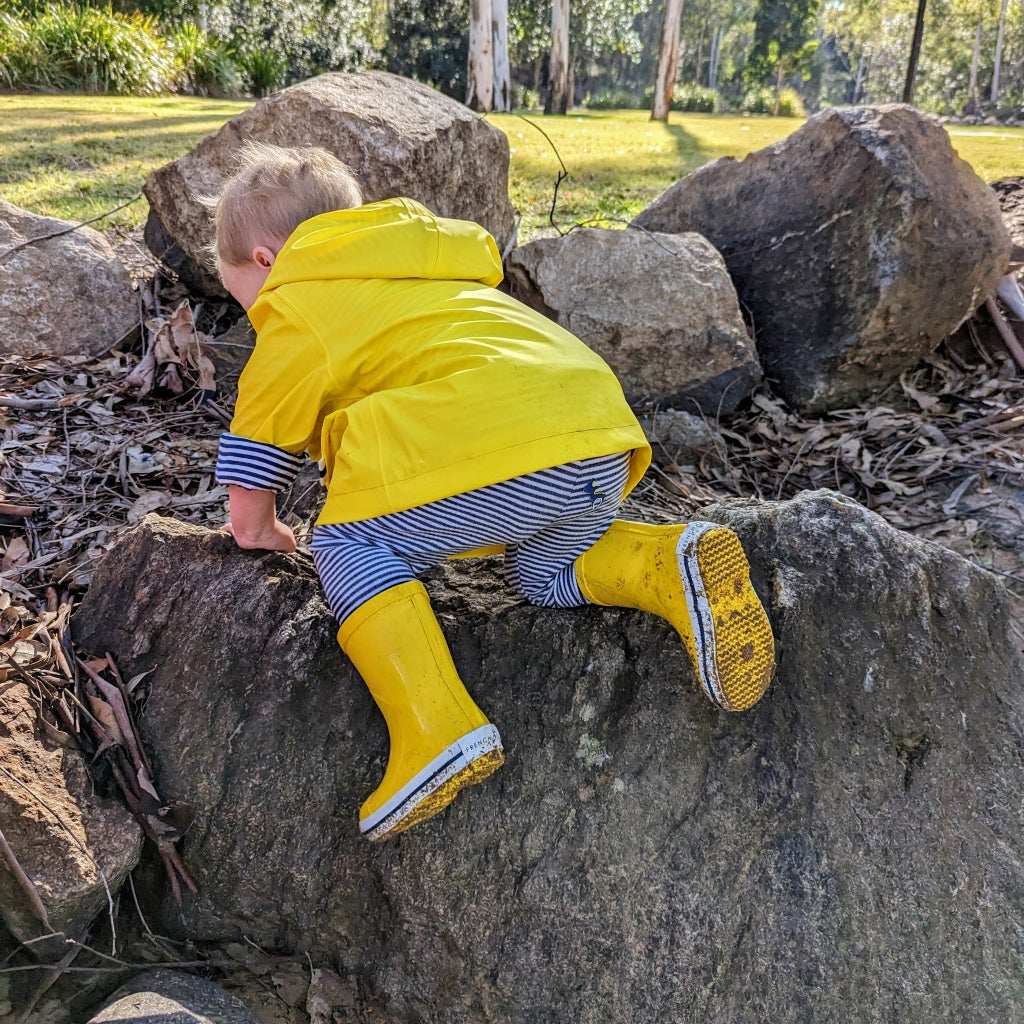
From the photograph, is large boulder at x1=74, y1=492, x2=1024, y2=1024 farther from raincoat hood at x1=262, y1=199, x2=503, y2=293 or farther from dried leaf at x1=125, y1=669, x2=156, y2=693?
raincoat hood at x1=262, y1=199, x2=503, y2=293

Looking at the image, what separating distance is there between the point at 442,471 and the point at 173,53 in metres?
17.2

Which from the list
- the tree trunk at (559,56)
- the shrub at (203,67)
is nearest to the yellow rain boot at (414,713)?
the shrub at (203,67)

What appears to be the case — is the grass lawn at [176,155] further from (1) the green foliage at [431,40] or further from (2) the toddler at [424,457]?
(1) the green foliage at [431,40]

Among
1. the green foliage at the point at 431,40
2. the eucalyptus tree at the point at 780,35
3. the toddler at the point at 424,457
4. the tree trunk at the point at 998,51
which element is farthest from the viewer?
the eucalyptus tree at the point at 780,35

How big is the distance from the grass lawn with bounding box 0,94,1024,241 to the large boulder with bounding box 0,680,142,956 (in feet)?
12.0

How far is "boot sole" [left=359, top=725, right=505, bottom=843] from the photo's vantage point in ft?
5.36

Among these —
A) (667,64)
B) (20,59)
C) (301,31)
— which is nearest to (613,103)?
(667,64)

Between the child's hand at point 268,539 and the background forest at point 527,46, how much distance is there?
13.9 meters

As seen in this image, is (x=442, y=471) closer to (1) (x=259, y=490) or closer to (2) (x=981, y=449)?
(1) (x=259, y=490)

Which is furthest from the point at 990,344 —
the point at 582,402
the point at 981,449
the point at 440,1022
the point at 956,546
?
the point at 440,1022

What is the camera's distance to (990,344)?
4.35 meters

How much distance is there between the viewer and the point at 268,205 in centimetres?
211

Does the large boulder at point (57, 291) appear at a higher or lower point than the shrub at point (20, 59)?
lower

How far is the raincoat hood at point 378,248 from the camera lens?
1.95 metres
